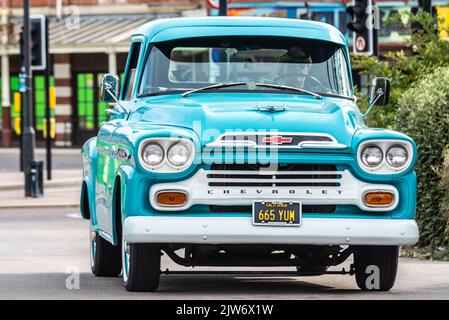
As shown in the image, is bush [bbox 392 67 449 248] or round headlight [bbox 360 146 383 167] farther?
bush [bbox 392 67 449 248]

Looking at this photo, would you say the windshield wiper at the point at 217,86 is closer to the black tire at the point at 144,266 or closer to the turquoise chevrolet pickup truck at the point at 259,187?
the turquoise chevrolet pickup truck at the point at 259,187

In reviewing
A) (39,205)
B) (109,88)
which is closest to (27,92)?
(39,205)

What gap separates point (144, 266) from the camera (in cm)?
1150

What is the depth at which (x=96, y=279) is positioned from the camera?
13.4m

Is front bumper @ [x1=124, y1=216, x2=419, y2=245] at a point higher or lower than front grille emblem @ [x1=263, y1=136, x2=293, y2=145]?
lower

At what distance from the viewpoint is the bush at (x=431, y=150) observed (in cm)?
1605

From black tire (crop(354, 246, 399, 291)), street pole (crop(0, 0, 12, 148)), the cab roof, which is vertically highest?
the cab roof

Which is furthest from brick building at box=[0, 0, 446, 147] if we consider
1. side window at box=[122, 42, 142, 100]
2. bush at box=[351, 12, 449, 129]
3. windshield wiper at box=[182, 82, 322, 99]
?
windshield wiper at box=[182, 82, 322, 99]

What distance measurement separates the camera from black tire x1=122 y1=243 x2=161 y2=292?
11430 mm

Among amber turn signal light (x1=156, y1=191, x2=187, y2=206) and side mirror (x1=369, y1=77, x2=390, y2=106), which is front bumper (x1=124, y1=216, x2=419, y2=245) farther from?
side mirror (x1=369, y1=77, x2=390, y2=106)

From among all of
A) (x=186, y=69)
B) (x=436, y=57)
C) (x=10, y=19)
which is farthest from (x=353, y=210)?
(x=10, y=19)

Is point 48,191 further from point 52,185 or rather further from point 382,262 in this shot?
point 382,262

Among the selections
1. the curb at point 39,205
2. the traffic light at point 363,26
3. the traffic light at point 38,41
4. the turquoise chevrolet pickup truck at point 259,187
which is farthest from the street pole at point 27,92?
the turquoise chevrolet pickup truck at point 259,187

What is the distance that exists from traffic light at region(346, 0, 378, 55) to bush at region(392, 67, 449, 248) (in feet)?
22.6
